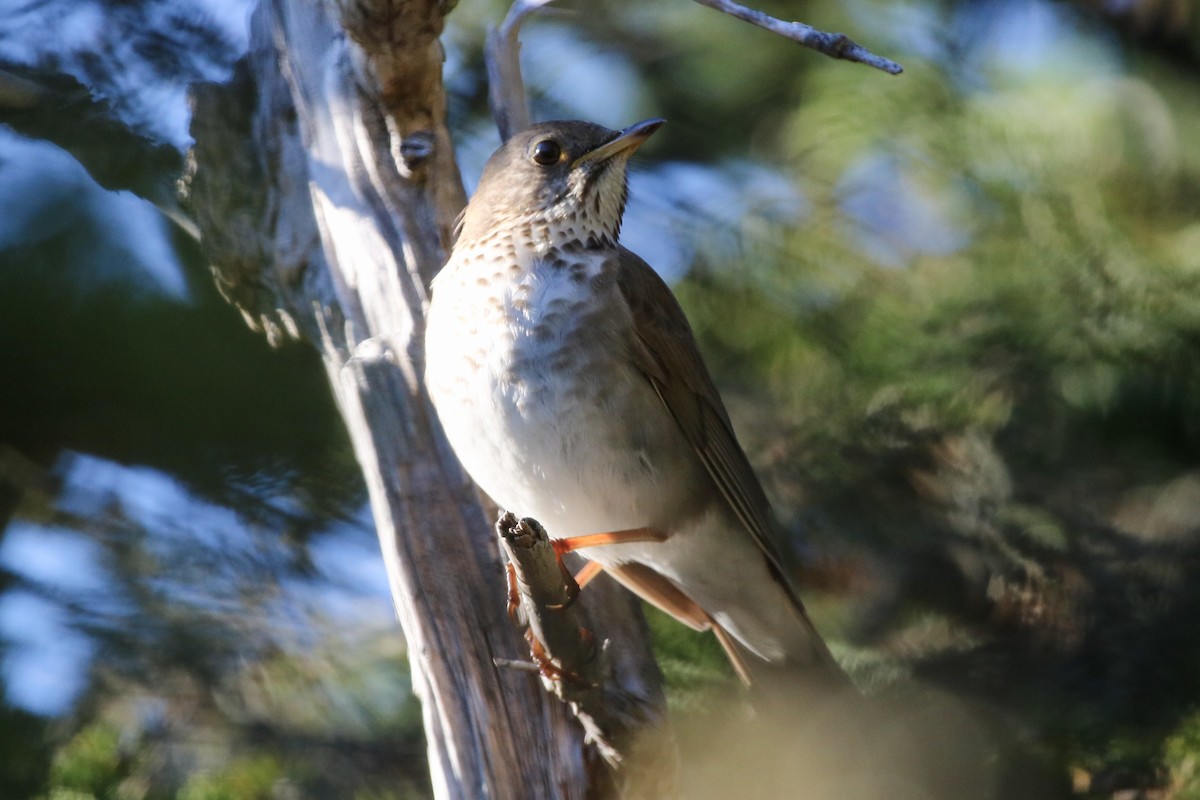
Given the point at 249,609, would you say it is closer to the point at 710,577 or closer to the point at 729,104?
the point at 710,577

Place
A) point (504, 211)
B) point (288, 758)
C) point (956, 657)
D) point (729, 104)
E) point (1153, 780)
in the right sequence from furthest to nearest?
1. point (729, 104)
2. point (288, 758)
3. point (504, 211)
4. point (956, 657)
5. point (1153, 780)

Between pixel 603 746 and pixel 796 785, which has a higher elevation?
pixel 603 746

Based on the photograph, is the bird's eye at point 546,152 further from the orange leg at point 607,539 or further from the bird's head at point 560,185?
the orange leg at point 607,539

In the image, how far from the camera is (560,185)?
3385mm

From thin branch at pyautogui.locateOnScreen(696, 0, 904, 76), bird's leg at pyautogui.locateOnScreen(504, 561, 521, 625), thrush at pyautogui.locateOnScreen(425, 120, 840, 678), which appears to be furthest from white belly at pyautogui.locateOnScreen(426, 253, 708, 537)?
thin branch at pyautogui.locateOnScreen(696, 0, 904, 76)

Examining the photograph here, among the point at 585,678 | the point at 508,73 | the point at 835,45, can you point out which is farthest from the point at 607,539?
the point at 508,73

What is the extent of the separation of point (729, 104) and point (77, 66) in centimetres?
229

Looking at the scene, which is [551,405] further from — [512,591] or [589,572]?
[589,572]

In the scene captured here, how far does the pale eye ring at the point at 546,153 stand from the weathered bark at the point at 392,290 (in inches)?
12.6

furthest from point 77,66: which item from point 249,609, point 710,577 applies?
point 710,577

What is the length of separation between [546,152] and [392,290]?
2.10 ft

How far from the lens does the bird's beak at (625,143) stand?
3.29 m

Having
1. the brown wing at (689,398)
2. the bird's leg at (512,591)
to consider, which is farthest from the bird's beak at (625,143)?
the bird's leg at (512,591)

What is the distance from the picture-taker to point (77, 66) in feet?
12.6
